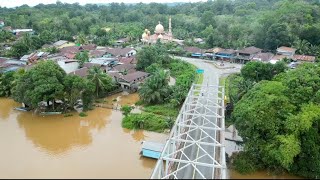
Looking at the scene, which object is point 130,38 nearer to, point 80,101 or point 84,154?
point 80,101

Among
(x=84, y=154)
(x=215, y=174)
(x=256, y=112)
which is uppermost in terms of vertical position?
(x=256, y=112)

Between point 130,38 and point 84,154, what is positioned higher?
point 130,38

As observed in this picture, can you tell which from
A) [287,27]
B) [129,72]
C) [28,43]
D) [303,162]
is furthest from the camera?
[28,43]

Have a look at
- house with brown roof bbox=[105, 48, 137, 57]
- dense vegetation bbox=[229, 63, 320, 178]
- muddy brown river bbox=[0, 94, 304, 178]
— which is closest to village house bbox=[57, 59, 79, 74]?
house with brown roof bbox=[105, 48, 137, 57]

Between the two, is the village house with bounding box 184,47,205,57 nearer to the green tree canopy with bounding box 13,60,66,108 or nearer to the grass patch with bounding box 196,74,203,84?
the grass patch with bounding box 196,74,203,84

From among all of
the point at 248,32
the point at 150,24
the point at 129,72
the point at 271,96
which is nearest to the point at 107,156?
the point at 271,96

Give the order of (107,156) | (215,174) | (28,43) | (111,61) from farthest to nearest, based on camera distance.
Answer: (28,43) < (111,61) < (107,156) < (215,174)

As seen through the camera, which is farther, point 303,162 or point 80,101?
point 80,101
